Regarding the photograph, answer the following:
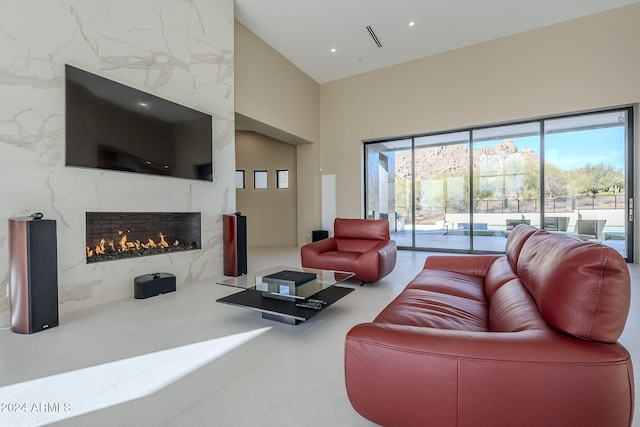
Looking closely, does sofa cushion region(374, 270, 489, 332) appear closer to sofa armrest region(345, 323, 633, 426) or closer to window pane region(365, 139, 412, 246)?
sofa armrest region(345, 323, 633, 426)

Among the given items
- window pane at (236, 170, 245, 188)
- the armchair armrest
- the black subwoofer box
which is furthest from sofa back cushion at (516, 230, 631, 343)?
window pane at (236, 170, 245, 188)

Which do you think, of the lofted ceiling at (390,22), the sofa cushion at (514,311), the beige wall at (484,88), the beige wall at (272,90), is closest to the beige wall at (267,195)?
the beige wall at (484,88)

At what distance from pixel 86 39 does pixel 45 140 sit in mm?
1244

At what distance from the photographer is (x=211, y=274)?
15.4ft

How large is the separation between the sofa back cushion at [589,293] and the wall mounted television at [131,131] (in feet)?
13.5

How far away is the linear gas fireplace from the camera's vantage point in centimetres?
353

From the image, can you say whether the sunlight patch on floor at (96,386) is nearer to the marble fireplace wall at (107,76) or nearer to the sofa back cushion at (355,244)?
the marble fireplace wall at (107,76)

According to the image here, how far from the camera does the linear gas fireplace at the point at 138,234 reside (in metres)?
3.53

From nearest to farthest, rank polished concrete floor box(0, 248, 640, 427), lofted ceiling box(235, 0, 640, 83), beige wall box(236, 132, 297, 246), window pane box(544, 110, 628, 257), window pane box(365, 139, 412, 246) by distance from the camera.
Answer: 1. polished concrete floor box(0, 248, 640, 427)
2. lofted ceiling box(235, 0, 640, 83)
3. window pane box(544, 110, 628, 257)
4. window pane box(365, 139, 412, 246)
5. beige wall box(236, 132, 297, 246)

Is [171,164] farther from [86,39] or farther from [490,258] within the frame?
[490,258]

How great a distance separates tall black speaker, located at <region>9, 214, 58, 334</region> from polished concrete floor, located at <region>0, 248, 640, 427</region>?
13cm

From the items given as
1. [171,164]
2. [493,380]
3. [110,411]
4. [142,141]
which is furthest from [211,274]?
[493,380]

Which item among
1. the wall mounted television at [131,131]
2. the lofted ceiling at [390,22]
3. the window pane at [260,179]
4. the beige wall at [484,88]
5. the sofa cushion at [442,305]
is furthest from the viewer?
the window pane at [260,179]

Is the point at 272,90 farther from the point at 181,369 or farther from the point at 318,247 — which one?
the point at 181,369
